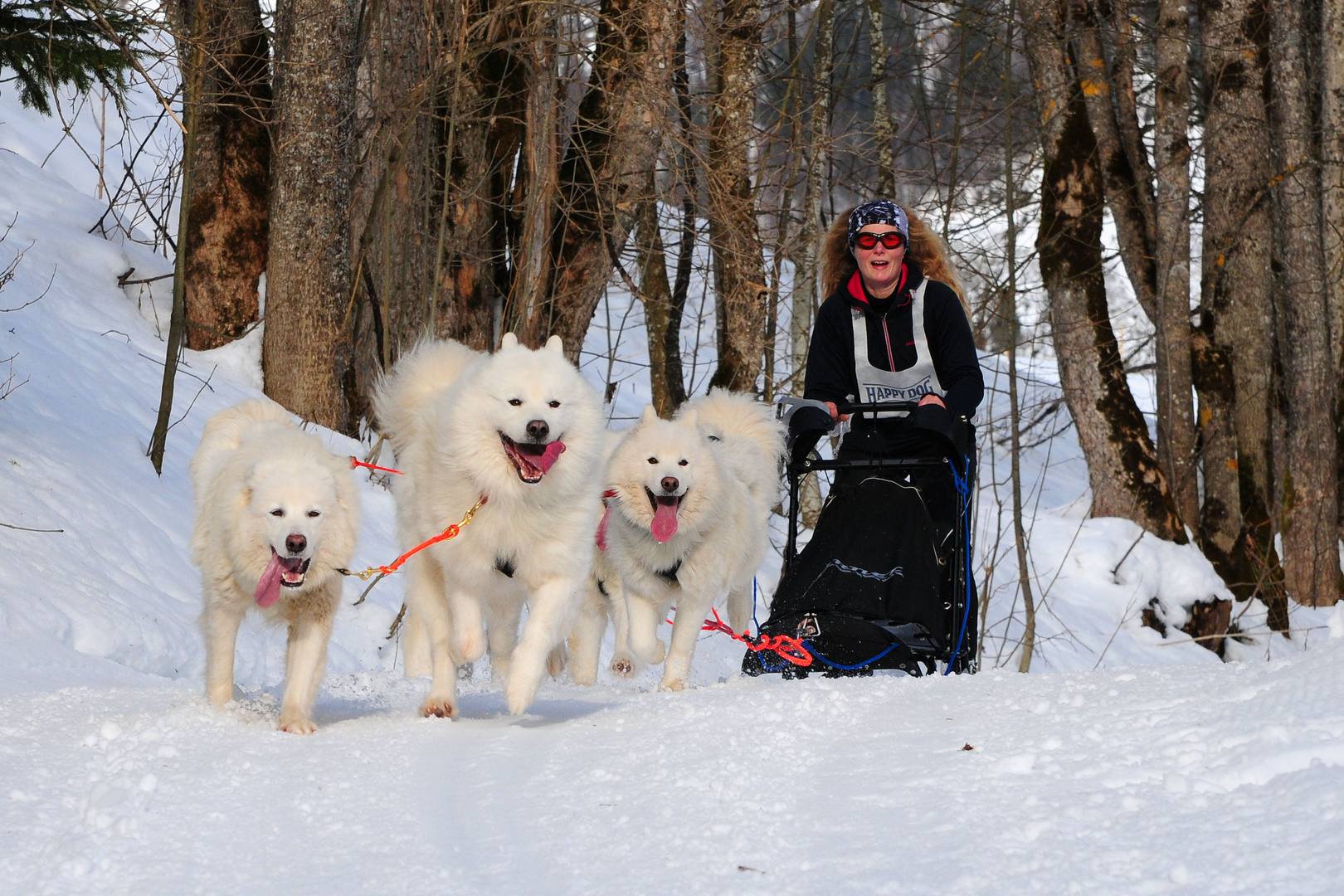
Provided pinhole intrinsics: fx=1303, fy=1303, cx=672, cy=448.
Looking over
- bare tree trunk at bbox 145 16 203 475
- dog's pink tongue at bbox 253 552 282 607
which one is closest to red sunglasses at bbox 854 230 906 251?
dog's pink tongue at bbox 253 552 282 607

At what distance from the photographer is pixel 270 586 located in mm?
4371

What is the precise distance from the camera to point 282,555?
171 inches

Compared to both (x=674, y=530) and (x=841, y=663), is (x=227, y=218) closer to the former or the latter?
(x=674, y=530)

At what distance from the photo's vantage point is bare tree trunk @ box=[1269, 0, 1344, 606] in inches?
460

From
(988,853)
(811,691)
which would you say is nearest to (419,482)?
(811,691)

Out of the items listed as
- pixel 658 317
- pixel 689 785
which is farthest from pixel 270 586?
pixel 658 317

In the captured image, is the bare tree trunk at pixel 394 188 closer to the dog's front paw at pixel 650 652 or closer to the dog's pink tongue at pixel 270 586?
the dog's front paw at pixel 650 652

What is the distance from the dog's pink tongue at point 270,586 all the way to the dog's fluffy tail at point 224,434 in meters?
0.71

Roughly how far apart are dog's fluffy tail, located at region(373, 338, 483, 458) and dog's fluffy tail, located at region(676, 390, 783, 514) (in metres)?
1.41

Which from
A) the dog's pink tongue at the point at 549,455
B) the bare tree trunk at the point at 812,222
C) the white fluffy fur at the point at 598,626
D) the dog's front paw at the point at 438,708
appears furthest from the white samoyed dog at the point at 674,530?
the bare tree trunk at the point at 812,222

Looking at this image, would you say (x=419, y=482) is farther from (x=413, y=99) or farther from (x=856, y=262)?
(x=413, y=99)

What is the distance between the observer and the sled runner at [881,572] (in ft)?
16.2

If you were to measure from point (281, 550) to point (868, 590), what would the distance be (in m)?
2.14

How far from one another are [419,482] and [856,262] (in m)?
2.06
